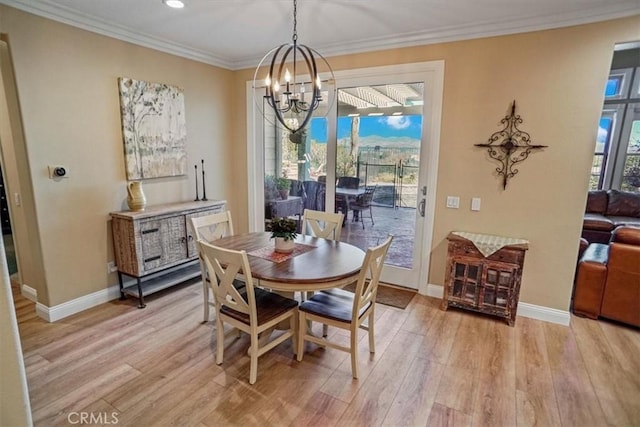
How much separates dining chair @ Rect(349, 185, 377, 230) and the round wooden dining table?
47.8 inches

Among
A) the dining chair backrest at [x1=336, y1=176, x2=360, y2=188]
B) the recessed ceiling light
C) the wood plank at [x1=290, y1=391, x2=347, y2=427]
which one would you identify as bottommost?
the wood plank at [x1=290, y1=391, x2=347, y2=427]

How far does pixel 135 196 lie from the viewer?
3312 mm

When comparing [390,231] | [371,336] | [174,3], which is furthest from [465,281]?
[174,3]

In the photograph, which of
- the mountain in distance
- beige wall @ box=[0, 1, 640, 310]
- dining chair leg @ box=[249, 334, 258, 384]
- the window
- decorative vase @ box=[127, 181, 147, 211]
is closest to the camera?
dining chair leg @ box=[249, 334, 258, 384]

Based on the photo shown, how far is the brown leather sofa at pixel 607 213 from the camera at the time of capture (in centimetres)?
467

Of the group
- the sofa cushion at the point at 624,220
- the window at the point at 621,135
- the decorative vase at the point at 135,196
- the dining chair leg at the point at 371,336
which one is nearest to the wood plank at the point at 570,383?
the dining chair leg at the point at 371,336

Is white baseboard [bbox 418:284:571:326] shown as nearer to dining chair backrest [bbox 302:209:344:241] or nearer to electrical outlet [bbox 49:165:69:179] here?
dining chair backrest [bbox 302:209:344:241]

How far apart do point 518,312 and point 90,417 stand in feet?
11.7

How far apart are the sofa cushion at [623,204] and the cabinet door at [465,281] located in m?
3.81

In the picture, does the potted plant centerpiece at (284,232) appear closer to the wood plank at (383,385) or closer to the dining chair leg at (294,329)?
the dining chair leg at (294,329)

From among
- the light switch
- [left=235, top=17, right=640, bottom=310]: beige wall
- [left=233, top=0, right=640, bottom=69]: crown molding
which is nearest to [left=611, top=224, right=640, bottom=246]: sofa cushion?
[left=235, top=17, right=640, bottom=310]: beige wall

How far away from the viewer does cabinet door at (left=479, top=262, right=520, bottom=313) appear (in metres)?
2.99

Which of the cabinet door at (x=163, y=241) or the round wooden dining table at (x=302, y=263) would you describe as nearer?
the round wooden dining table at (x=302, y=263)

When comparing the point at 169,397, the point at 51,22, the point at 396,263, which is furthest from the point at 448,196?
the point at 51,22
